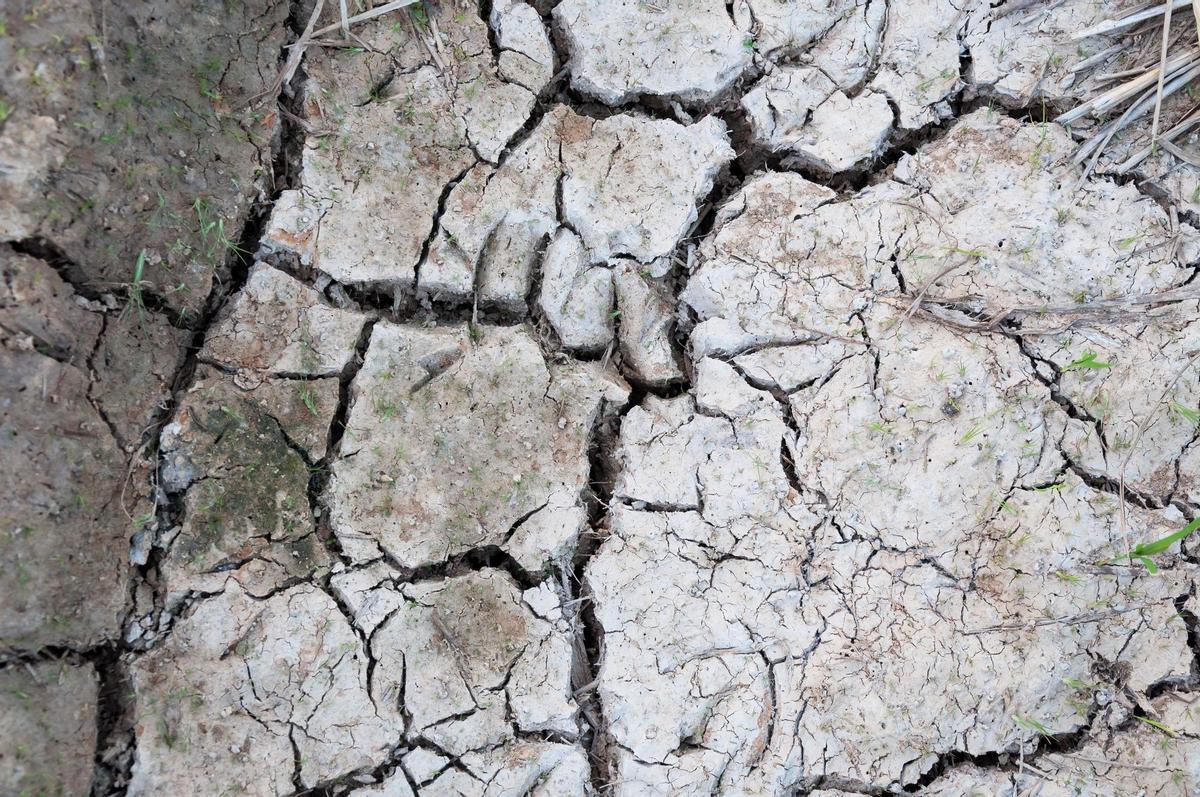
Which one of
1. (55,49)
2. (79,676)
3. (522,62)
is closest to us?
(55,49)

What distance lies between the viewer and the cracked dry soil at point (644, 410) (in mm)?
2018

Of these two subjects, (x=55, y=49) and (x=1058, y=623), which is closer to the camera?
(x=55, y=49)

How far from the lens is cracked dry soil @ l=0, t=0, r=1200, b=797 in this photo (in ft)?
6.62

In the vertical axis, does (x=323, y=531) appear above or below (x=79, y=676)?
above

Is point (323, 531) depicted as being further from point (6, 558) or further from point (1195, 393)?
point (1195, 393)

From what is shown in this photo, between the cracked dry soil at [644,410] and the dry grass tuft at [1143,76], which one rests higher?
the dry grass tuft at [1143,76]

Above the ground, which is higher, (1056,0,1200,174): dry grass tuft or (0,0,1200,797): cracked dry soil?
(1056,0,1200,174): dry grass tuft

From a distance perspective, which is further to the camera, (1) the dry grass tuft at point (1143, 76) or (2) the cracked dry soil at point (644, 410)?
(1) the dry grass tuft at point (1143, 76)

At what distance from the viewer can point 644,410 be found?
2223mm

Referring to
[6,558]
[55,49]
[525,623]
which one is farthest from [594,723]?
[55,49]

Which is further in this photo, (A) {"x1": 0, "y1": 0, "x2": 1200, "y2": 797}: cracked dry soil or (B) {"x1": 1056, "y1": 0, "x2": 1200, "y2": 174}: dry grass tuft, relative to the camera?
(B) {"x1": 1056, "y1": 0, "x2": 1200, "y2": 174}: dry grass tuft

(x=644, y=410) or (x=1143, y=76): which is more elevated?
(x=1143, y=76)

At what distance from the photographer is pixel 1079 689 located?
7.20 ft

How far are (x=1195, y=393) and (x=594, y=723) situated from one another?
199 cm
